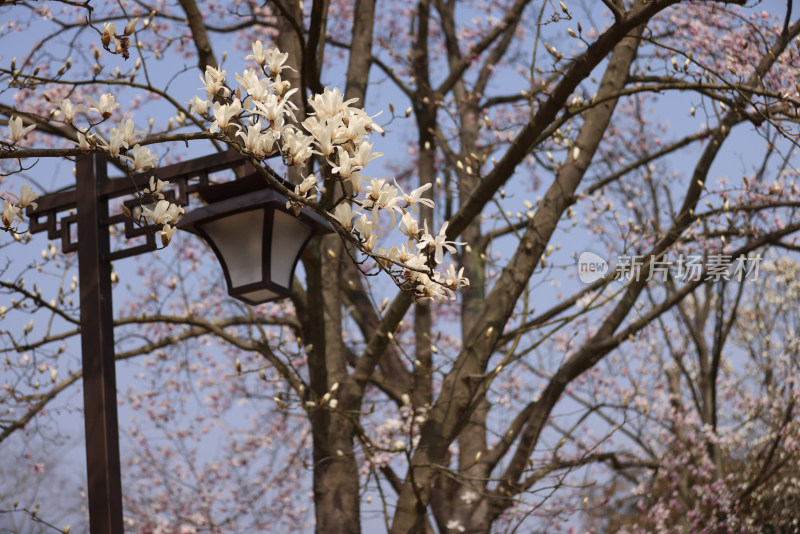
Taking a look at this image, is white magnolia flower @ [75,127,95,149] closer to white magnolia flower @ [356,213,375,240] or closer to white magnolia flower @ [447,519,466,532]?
white magnolia flower @ [356,213,375,240]

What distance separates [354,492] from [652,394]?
5.36 m

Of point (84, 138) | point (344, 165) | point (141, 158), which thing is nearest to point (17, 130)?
point (84, 138)

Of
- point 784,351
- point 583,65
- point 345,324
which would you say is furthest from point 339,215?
point 784,351

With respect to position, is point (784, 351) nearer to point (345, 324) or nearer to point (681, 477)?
point (681, 477)

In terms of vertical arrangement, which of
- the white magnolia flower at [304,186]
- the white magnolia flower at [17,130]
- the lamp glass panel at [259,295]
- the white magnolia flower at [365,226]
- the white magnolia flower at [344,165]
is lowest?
the white magnolia flower at [365,226]

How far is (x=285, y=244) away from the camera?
10.0 feet

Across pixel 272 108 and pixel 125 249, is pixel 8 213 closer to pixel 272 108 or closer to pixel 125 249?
pixel 125 249

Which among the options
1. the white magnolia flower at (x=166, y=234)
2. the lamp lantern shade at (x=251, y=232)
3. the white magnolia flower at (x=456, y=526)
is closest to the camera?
the white magnolia flower at (x=166, y=234)

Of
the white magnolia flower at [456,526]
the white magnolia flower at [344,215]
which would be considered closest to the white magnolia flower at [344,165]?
the white magnolia flower at [344,215]

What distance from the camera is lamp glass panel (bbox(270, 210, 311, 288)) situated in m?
3.00

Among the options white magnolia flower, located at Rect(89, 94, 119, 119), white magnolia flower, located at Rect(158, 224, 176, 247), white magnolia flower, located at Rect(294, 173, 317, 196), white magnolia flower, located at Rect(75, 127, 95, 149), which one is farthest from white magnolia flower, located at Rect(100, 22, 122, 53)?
white magnolia flower, located at Rect(294, 173, 317, 196)

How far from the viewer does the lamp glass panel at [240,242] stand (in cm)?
297

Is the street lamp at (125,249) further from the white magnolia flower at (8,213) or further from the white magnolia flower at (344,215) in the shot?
the white magnolia flower at (344,215)

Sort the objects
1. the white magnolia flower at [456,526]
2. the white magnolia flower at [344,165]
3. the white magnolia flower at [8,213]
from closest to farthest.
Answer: the white magnolia flower at [344,165], the white magnolia flower at [8,213], the white magnolia flower at [456,526]
